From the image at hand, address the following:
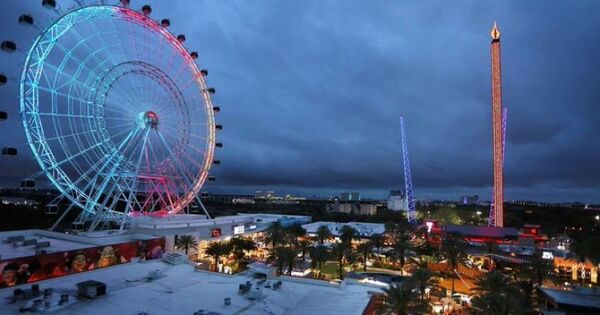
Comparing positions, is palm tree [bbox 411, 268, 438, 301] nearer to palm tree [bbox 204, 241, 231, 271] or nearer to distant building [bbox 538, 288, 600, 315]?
distant building [bbox 538, 288, 600, 315]

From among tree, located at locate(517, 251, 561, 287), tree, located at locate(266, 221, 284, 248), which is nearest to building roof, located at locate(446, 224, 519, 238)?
tree, located at locate(517, 251, 561, 287)

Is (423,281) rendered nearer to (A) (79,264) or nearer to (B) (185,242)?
(B) (185,242)

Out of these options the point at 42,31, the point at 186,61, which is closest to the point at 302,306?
the point at 42,31

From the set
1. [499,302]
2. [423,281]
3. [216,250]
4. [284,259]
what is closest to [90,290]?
[284,259]

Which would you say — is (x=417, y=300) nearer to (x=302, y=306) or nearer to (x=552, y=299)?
(x=302, y=306)

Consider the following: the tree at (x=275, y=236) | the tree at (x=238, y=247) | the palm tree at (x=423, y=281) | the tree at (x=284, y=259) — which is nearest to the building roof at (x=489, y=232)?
the tree at (x=275, y=236)
